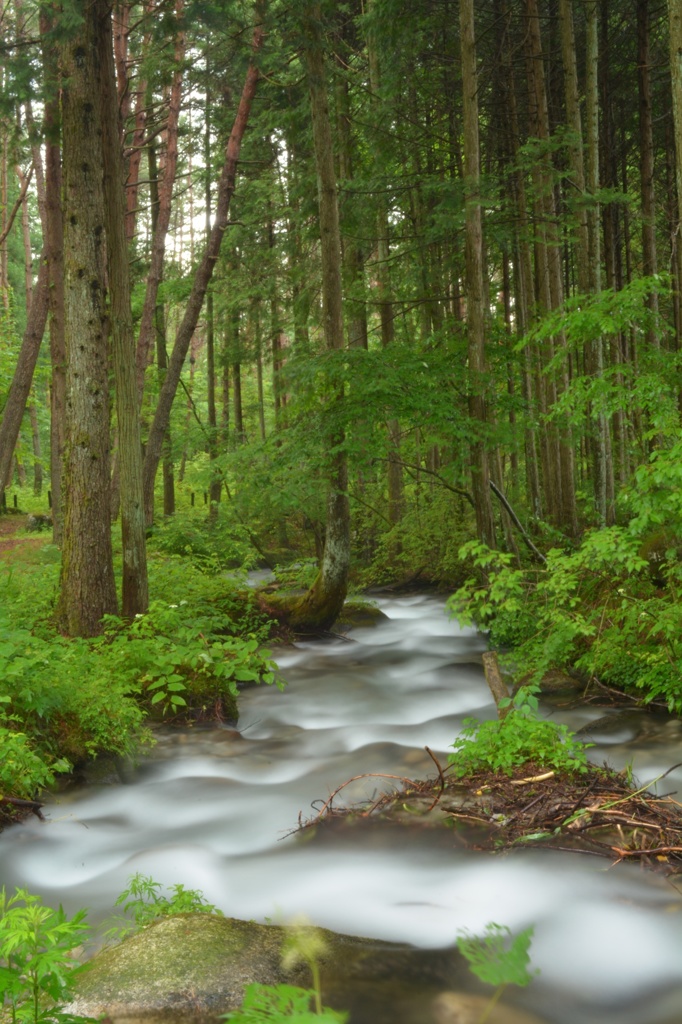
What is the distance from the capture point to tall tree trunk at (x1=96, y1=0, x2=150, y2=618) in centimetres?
880

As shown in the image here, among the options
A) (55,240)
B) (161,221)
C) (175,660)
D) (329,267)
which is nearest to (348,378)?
(329,267)

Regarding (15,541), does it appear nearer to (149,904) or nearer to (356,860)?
(149,904)

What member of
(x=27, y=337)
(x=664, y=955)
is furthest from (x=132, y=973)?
(x=27, y=337)

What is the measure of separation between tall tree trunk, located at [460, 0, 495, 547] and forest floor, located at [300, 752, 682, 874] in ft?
16.8

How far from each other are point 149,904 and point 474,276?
861 centimetres

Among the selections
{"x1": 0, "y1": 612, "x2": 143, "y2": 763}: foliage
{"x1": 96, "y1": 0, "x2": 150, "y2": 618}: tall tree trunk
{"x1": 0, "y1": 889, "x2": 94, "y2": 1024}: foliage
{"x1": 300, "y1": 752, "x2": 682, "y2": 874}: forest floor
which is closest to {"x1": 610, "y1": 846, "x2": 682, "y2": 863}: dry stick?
{"x1": 300, "y1": 752, "x2": 682, "y2": 874}: forest floor

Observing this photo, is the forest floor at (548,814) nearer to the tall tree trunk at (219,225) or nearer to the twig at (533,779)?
the twig at (533,779)

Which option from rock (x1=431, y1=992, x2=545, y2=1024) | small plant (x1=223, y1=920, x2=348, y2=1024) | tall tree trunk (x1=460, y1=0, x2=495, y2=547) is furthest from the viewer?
tall tree trunk (x1=460, y1=0, x2=495, y2=547)

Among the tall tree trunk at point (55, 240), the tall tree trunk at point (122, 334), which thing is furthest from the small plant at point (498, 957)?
the tall tree trunk at point (55, 240)

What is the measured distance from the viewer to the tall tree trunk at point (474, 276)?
10523 mm

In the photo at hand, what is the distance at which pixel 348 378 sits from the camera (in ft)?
32.0

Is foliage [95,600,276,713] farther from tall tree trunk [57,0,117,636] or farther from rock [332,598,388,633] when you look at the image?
rock [332,598,388,633]

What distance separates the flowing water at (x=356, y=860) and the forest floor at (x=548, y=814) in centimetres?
12

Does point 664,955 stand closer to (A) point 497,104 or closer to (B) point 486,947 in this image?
(B) point 486,947
